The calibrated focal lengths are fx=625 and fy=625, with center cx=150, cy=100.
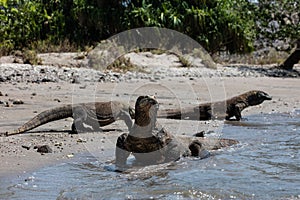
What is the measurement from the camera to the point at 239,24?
23.5 metres

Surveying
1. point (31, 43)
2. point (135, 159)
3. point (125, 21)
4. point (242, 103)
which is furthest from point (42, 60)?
point (135, 159)

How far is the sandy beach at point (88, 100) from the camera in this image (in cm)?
703

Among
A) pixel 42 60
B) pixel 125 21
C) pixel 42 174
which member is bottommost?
pixel 42 174

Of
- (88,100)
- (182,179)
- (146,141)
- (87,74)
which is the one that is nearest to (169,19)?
(87,74)

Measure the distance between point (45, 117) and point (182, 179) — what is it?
310 centimetres

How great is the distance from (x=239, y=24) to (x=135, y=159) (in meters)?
17.6

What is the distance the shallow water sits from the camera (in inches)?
212

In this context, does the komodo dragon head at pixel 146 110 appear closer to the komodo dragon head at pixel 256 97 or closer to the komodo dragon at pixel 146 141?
the komodo dragon at pixel 146 141

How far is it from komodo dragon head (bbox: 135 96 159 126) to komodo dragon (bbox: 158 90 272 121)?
157 inches

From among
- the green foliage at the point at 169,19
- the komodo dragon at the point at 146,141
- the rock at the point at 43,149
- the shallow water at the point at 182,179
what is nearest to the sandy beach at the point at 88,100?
the rock at the point at 43,149

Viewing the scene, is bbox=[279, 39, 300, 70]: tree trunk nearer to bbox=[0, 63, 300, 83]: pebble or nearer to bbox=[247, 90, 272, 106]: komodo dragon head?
bbox=[0, 63, 300, 83]: pebble

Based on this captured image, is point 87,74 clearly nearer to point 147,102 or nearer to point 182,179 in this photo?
point 147,102

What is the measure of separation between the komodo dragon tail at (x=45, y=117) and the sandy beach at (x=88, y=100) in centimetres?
12

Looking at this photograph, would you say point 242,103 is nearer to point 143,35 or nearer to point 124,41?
point 124,41
